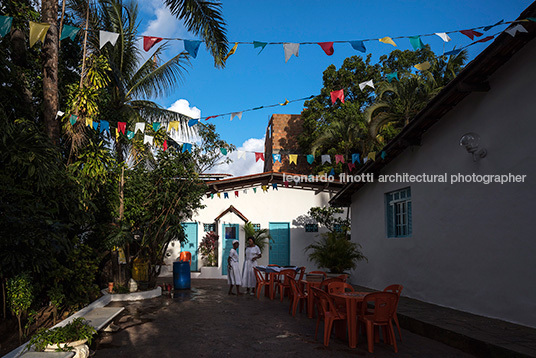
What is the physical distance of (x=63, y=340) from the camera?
500cm

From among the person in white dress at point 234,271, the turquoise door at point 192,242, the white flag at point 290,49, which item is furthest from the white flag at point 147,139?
the turquoise door at point 192,242

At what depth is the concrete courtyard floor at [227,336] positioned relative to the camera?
5543 mm

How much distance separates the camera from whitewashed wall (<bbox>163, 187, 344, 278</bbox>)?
56.5 ft

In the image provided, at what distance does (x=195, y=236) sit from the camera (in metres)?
17.4

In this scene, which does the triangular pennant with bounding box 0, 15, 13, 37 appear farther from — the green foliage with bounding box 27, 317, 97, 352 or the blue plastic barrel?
the blue plastic barrel

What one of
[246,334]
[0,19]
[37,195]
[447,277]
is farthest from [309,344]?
[0,19]

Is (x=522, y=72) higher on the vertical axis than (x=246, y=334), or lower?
higher

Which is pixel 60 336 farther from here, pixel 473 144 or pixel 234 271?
pixel 473 144

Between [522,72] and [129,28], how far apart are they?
448 inches

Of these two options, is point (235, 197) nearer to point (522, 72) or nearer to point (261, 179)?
point (261, 179)

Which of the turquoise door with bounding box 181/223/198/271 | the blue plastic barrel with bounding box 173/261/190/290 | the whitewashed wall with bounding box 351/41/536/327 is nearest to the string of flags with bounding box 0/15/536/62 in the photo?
the whitewashed wall with bounding box 351/41/536/327

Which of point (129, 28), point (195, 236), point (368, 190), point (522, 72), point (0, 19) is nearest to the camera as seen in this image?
point (0, 19)

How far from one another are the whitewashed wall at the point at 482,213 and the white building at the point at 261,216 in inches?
288

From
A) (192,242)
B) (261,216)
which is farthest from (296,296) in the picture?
(192,242)
